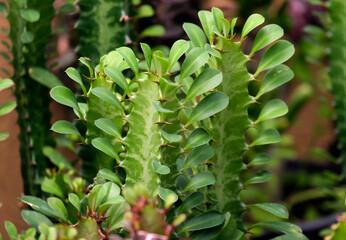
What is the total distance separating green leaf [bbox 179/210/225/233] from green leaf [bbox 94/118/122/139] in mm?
135

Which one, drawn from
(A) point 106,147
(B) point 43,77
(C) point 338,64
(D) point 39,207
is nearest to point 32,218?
(D) point 39,207

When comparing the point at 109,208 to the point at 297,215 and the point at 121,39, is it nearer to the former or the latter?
the point at 121,39

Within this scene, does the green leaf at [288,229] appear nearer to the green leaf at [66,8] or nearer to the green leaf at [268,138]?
the green leaf at [268,138]

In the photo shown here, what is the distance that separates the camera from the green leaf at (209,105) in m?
0.52

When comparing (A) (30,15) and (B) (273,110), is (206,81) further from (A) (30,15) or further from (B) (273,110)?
(A) (30,15)

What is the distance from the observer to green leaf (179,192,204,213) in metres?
0.54

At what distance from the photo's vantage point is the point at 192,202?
54 centimetres

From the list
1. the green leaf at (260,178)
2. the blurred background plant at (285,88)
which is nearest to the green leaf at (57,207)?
the green leaf at (260,178)

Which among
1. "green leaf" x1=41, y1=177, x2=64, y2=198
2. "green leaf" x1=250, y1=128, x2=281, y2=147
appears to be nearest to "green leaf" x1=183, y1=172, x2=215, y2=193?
"green leaf" x1=250, y1=128, x2=281, y2=147

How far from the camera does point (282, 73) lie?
1.93ft

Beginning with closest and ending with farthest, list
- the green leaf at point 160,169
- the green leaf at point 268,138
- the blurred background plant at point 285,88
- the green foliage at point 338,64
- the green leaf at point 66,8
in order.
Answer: the green leaf at point 160,169
the green leaf at point 268,138
the green leaf at point 66,8
the green foliage at point 338,64
the blurred background plant at point 285,88

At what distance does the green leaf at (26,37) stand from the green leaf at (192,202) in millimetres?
400

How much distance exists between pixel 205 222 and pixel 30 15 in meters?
0.45

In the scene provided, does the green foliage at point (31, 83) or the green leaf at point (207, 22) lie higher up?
the green leaf at point (207, 22)
